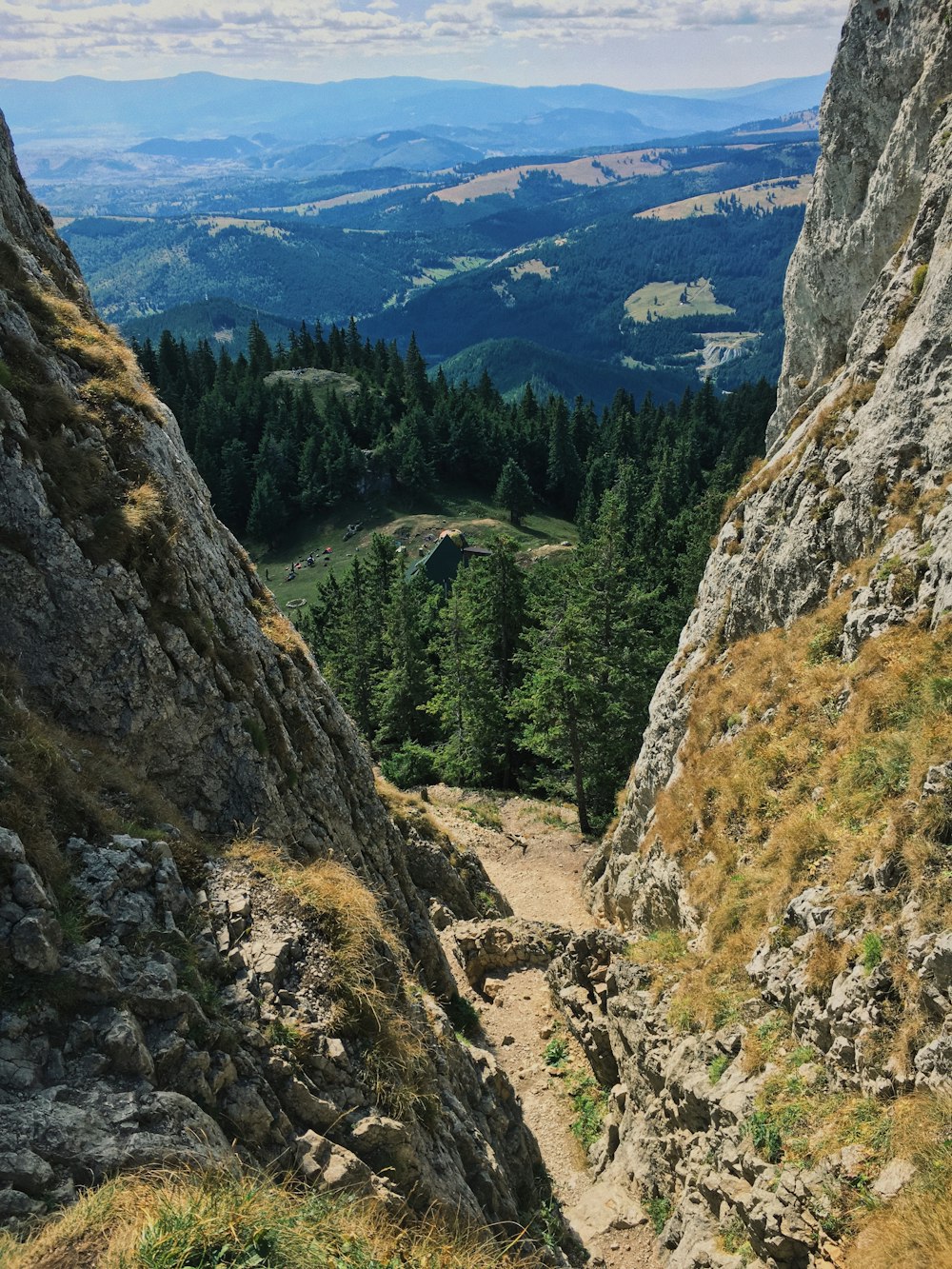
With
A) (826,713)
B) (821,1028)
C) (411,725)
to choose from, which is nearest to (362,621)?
(411,725)

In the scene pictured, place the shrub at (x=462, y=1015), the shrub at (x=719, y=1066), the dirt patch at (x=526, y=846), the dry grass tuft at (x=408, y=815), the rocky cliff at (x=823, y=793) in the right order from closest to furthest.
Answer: the rocky cliff at (x=823, y=793) → the shrub at (x=719, y=1066) → the shrub at (x=462, y=1015) → the dry grass tuft at (x=408, y=815) → the dirt patch at (x=526, y=846)

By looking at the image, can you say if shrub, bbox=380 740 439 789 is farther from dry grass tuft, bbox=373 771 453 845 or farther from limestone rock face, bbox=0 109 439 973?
limestone rock face, bbox=0 109 439 973

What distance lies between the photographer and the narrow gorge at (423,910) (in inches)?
352

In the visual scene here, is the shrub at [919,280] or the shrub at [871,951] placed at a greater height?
the shrub at [919,280]

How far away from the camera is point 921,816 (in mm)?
12273

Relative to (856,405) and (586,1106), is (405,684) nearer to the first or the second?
(586,1106)

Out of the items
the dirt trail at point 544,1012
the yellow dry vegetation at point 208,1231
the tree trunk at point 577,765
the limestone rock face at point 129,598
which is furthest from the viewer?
the tree trunk at point 577,765

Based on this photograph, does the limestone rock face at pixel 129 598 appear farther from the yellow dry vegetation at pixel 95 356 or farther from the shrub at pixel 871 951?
the shrub at pixel 871 951

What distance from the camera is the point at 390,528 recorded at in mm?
102250

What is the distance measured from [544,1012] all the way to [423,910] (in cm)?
679

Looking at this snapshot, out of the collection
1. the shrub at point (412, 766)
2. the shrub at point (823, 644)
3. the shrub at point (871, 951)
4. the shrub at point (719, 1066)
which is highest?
the shrub at point (823, 644)

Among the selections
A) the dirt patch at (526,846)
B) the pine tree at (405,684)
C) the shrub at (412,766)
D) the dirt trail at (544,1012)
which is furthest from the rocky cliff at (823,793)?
the pine tree at (405,684)

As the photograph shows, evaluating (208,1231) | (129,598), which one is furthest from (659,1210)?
(129,598)

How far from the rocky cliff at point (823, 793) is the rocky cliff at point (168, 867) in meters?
4.01
